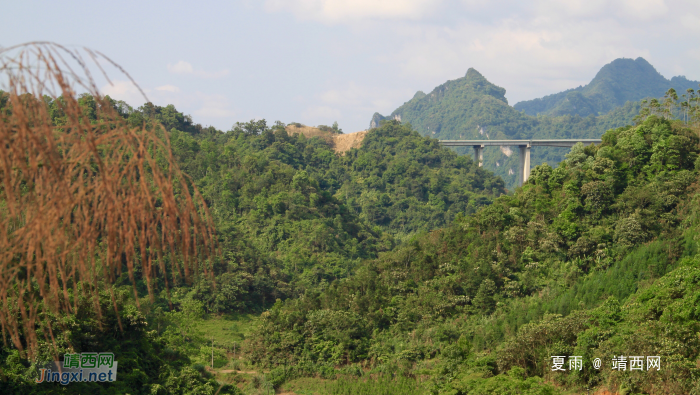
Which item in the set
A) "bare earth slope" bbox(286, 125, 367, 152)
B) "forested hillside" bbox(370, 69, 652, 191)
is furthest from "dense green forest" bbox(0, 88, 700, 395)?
"forested hillside" bbox(370, 69, 652, 191)

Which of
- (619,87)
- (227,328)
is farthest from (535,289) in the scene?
(619,87)

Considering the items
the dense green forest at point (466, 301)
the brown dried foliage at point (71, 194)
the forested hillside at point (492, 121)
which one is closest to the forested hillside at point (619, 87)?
the forested hillside at point (492, 121)

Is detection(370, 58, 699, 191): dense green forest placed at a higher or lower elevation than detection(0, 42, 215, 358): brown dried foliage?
higher

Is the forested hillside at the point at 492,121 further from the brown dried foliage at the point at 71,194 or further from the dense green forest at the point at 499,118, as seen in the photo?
the brown dried foliage at the point at 71,194

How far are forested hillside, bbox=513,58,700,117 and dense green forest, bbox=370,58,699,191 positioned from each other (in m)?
0.41

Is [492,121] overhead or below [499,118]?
below

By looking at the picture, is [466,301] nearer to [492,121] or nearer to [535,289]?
[535,289]

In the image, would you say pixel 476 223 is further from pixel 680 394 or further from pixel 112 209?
pixel 112 209

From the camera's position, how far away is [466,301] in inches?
827

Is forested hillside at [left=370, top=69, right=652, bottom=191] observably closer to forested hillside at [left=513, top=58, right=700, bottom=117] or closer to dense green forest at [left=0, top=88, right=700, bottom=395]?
forested hillside at [left=513, top=58, right=700, bottom=117]

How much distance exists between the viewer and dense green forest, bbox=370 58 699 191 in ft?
314

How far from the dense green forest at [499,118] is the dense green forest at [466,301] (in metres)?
58.1

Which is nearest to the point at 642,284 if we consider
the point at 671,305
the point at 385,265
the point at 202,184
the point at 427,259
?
the point at 671,305

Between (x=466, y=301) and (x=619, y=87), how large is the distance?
16698 cm
